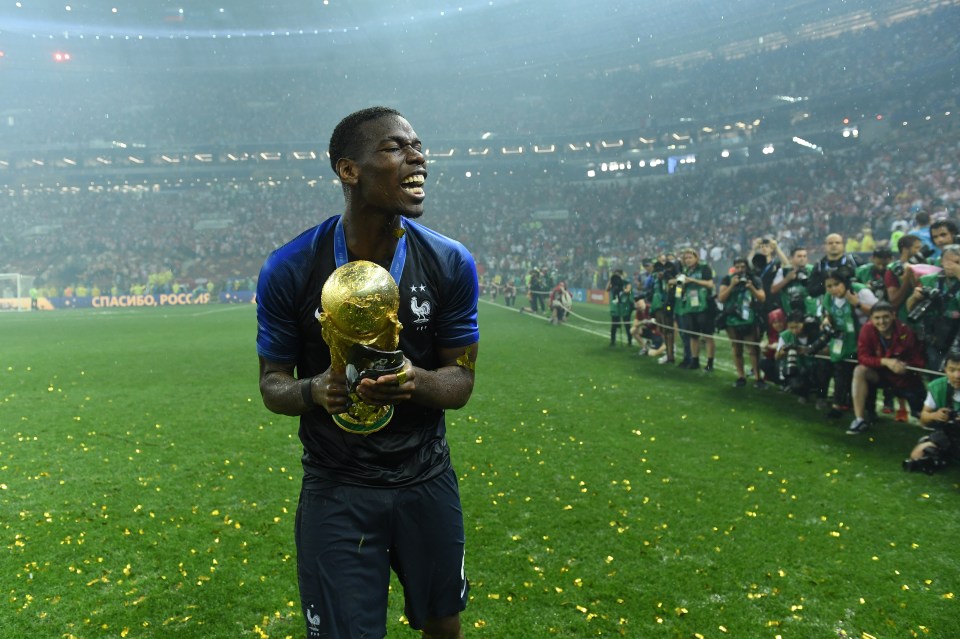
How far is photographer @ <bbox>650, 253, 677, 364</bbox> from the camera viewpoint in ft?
42.3

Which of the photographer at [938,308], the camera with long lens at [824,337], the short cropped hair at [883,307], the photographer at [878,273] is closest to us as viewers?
the photographer at [938,308]

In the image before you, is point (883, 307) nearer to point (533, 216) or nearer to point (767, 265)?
point (767, 265)

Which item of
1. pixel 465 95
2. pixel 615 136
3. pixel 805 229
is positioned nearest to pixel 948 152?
pixel 805 229

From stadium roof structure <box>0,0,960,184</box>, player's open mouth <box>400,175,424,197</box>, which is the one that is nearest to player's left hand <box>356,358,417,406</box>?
player's open mouth <box>400,175,424,197</box>

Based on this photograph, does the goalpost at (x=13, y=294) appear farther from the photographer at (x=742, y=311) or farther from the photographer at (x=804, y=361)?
the photographer at (x=804, y=361)

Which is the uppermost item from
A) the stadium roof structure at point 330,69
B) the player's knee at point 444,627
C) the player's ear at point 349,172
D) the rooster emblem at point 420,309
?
the stadium roof structure at point 330,69

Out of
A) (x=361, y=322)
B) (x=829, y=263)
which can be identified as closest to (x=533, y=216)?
(x=829, y=263)

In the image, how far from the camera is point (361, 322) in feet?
6.24

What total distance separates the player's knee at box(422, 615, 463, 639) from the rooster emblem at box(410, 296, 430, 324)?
101 cm

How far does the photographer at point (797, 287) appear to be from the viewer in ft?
30.1

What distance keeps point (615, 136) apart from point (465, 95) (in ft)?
51.3

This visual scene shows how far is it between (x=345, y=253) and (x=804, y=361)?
27.1ft

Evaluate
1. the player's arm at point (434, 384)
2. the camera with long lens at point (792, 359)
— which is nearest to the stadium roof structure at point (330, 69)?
the camera with long lens at point (792, 359)

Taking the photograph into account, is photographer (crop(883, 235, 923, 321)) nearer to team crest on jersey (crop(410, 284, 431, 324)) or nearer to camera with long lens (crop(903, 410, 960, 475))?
camera with long lens (crop(903, 410, 960, 475))
